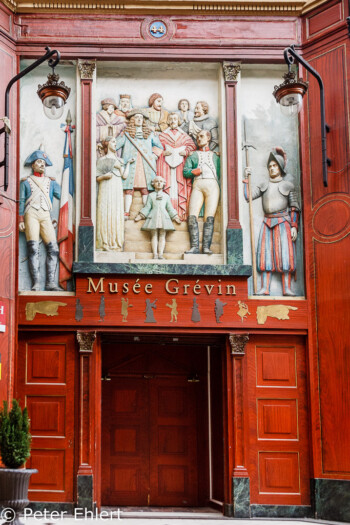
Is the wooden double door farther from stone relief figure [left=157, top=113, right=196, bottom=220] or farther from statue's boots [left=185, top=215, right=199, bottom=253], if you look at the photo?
stone relief figure [left=157, top=113, right=196, bottom=220]

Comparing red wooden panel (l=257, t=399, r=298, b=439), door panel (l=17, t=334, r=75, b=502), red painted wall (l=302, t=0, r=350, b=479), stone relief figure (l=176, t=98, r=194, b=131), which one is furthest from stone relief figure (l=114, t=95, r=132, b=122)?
red wooden panel (l=257, t=399, r=298, b=439)

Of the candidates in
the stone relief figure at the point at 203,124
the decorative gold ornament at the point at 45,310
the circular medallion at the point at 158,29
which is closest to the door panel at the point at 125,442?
the decorative gold ornament at the point at 45,310

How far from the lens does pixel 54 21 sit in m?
11.7

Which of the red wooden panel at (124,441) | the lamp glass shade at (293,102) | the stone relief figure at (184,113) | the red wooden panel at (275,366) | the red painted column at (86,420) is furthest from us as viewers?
the red wooden panel at (124,441)

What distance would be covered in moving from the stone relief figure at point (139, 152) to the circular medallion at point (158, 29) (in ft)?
3.58

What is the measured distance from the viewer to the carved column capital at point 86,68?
11.6m

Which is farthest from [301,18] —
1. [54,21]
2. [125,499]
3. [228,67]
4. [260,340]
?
[125,499]

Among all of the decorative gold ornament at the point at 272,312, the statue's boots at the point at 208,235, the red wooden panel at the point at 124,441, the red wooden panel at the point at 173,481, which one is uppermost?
the statue's boots at the point at 208,235

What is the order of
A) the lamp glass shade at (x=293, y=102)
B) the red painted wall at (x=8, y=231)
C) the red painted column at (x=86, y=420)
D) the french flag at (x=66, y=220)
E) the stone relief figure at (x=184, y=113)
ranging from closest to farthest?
the lamp glass shade at (x=293, y=102), the red painted column at (x=86, y=420), the red painted wall at (x=8, y=231), the french flag at (x=66, y=220), the stone relief figure at (x=184, y=113)

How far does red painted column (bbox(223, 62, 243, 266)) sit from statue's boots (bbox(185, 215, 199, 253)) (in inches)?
16.7

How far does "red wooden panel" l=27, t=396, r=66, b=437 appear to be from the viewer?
10.9m

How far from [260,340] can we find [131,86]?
13.1 feet

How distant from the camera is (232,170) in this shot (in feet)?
37.8

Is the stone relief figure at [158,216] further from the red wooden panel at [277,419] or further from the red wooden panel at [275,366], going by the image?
the red wooden panel at [277,419]
